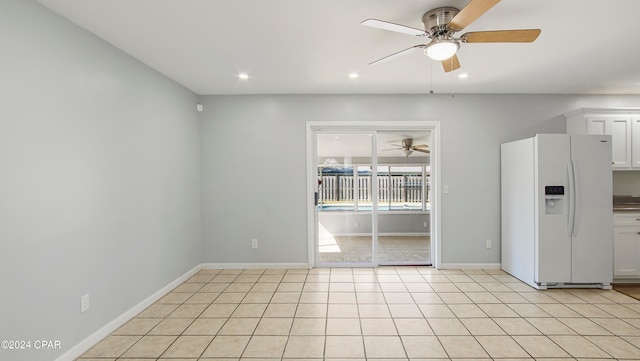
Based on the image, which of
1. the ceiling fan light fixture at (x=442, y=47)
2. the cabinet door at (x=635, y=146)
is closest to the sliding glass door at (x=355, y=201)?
the ceiling fan light fixture at (x=442, y=47)

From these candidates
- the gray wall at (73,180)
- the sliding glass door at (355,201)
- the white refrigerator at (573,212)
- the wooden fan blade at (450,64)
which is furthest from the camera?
the sliding glass door at (355,201)

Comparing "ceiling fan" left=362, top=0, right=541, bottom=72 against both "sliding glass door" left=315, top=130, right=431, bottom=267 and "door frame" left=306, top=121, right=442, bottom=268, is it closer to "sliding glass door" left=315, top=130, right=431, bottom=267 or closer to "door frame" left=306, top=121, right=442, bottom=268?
"door frame" left=306, top=121, right=442, bottom=268

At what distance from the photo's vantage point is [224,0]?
1.96m

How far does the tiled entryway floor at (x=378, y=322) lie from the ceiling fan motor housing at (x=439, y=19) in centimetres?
240

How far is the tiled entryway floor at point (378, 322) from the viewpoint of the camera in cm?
225

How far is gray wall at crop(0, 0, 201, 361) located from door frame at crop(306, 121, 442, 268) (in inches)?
72.8

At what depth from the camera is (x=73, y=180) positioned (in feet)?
7.17

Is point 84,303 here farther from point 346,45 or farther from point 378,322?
point 346,45

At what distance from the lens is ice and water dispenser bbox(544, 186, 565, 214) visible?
133 inches

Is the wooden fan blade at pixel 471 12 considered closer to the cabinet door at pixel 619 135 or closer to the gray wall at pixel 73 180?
the gray wall at pixel 73 180

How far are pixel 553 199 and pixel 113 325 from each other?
484 cm

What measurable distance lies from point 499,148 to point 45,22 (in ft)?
16.5

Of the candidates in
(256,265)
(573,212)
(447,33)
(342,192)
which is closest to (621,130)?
(573,212)

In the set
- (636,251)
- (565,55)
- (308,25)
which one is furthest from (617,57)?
(308,25)
